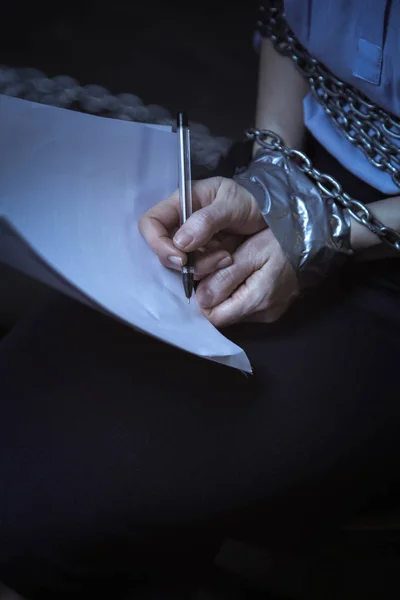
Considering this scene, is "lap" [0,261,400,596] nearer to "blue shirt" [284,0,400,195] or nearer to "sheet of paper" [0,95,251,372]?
"sheet of paper" [0,95,251,372]

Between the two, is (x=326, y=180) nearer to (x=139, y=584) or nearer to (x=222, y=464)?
(x=222, y=464)

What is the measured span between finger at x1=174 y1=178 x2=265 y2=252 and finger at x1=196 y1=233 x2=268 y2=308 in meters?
0.02

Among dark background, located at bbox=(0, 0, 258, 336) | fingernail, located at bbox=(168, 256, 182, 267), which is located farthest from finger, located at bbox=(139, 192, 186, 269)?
dark background, located at bbox=(0, 0, 258, 336)

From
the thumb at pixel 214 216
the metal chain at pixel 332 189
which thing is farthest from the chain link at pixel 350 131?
the thumb at pixel 214 216

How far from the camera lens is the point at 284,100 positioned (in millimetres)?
643

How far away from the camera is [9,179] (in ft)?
1.36

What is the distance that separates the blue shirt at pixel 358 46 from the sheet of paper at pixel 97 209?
0.20 meters

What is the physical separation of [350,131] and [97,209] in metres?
0.29

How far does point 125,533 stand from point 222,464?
9cm

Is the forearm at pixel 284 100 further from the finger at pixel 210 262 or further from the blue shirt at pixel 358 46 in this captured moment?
the finger at pixel 210 262

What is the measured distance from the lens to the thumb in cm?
44

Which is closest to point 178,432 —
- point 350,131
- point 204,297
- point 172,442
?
point 172,442

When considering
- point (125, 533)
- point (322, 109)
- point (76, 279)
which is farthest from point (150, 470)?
point (322, 109)

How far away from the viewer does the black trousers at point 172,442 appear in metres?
0.41
